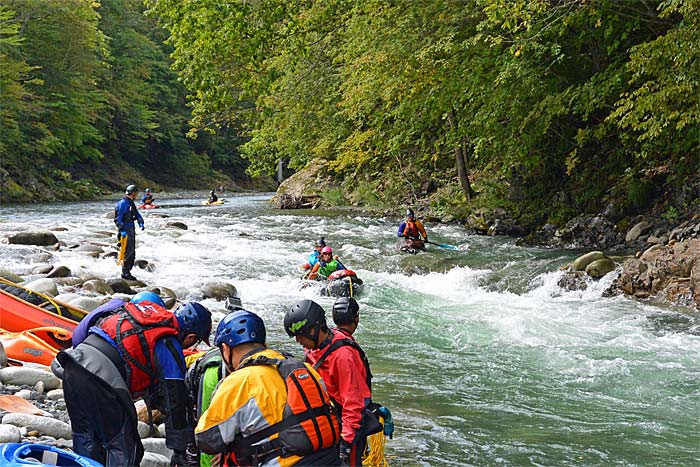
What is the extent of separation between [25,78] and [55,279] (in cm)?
2605

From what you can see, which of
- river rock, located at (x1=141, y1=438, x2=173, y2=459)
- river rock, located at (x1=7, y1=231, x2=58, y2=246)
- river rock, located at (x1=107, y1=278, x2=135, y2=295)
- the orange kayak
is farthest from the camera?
river rock, located at (x1=7, y1=231, x2=58, y2=246)

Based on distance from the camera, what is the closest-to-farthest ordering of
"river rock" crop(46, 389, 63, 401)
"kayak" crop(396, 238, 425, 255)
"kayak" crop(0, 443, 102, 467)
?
"kayak" crop(0, 443, 102, 467) < "river rock" crop(46, 389, 63, 401) < "kayak" crop(396, 238, 425, 255)

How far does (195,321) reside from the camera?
12.9ft

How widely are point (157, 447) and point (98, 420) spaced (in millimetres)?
938

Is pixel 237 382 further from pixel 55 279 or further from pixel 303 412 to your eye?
pixel 55 279

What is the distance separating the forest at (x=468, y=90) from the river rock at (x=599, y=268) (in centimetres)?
211

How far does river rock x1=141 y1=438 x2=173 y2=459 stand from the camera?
459 centimetres

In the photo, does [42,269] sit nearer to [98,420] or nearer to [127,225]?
[127,225]

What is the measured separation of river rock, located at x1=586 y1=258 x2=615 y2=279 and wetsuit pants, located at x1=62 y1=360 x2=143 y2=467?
30.1 feet

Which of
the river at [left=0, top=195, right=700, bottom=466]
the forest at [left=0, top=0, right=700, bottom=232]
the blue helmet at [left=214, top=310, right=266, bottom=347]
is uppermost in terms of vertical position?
the forest at [left=0, top=0, right=700, bottom=232]

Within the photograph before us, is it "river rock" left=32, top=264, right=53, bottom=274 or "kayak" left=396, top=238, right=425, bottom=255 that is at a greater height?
"river rock" left=32, top=264, right=53, bottom=274

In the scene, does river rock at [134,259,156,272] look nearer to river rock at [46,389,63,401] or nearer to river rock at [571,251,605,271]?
river rock at [571,251,605,271]

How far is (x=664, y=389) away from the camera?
6.81 metres

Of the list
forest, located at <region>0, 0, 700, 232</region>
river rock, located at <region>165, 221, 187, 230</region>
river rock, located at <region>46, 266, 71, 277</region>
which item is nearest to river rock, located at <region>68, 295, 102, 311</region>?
river rock, located at <region>46, 266, 71, 277</region>
